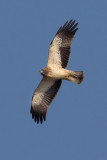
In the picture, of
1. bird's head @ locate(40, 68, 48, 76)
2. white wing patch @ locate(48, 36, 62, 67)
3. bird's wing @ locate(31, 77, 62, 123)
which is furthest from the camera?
bird's wing @ locate(31, 77, 62, 123)

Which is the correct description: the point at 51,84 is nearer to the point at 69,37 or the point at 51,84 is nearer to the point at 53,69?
the point at 53,69

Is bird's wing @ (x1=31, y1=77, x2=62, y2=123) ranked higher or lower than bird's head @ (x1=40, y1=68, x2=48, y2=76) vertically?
lower

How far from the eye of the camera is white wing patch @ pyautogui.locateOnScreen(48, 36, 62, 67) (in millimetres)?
15328

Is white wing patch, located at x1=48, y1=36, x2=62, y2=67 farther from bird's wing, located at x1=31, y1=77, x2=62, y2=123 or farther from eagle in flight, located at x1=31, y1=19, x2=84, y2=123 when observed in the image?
bird's wing, located at x1=31, y1=77, x2=62, y2=123

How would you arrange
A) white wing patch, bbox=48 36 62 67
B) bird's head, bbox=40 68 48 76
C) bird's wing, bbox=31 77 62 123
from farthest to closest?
bird's wing, bbox=31 77 62 123, white wing patch, bbox=48 36 62 67, bird's head, bbox=40 68 48 76

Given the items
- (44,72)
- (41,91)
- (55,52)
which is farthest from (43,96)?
(55,52)

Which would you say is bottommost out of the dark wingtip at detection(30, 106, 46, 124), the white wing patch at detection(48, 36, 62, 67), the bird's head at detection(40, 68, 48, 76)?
the dark wingtip at detection(30, 106, 46, 124)

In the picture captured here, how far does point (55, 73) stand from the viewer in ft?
50.1

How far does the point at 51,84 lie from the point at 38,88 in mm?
527

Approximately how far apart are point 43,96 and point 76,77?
5.05 feet

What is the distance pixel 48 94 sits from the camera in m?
15.8

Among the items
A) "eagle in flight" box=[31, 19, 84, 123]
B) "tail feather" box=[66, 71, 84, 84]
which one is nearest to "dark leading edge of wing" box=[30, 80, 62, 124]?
"eagle in flight" box=[31, 19, 84, 123]

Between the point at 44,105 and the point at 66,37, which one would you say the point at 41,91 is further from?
the point at 66,37

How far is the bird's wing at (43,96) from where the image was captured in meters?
15.8
